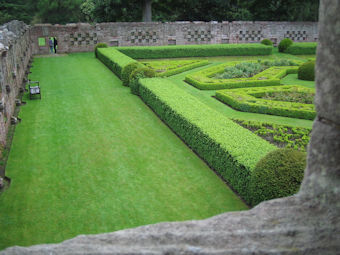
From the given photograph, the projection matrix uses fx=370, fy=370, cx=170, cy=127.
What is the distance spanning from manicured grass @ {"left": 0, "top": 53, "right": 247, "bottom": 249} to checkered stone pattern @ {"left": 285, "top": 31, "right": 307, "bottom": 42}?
21097 mm

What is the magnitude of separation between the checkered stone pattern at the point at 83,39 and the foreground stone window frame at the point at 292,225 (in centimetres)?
2413

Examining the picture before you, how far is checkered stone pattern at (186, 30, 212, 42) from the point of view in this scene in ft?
90.5

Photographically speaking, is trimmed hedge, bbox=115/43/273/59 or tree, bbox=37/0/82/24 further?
tree, bbox=37/0/82/24

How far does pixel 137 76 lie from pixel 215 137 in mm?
7049

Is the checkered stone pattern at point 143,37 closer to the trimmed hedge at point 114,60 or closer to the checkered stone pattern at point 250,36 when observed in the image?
the trimmed hedge at point 114,60

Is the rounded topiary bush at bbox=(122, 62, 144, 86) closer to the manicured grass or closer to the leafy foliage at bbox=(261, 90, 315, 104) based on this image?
the manicured grass

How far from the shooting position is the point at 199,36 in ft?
91.0

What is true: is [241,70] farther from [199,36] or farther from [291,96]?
[199,36]

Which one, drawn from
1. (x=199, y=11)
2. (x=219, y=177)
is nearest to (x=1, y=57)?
(x=219, y=177)

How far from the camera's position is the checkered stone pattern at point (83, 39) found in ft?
82.2

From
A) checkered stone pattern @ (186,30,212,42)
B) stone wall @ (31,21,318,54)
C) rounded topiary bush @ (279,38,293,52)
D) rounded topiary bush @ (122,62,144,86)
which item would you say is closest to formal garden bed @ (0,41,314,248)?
rounded topiary bush @ (122,62,144,86)

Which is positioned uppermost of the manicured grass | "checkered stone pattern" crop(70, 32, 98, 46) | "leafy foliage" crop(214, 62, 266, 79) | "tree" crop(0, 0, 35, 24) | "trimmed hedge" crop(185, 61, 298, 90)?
"tree" crop(0, 0, 35, 24)

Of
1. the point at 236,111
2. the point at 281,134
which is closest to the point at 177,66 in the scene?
the point at 236,111

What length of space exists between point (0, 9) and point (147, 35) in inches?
773
